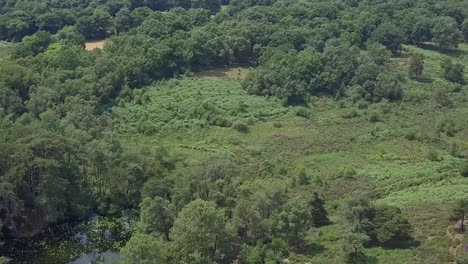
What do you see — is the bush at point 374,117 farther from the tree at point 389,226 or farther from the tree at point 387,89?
the tree at point 389,226

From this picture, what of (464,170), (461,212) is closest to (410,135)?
(464,170)

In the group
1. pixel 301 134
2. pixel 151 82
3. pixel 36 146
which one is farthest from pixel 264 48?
pixel 36 146

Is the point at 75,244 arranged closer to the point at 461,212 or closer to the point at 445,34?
the point at 461,212

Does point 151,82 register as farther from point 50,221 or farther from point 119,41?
point 50,221

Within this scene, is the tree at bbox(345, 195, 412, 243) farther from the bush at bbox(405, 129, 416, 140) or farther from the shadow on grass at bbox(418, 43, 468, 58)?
the shadow on grass at bbox(418, 43, 468, 58)

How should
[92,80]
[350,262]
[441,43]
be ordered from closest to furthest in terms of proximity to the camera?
[350,262] < [92,80] < [441,43]

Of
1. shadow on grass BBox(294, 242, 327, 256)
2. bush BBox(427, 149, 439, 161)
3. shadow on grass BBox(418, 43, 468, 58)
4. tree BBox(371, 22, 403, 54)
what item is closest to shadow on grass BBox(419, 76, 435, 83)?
tree BBox(371, 22, 403, 54)
